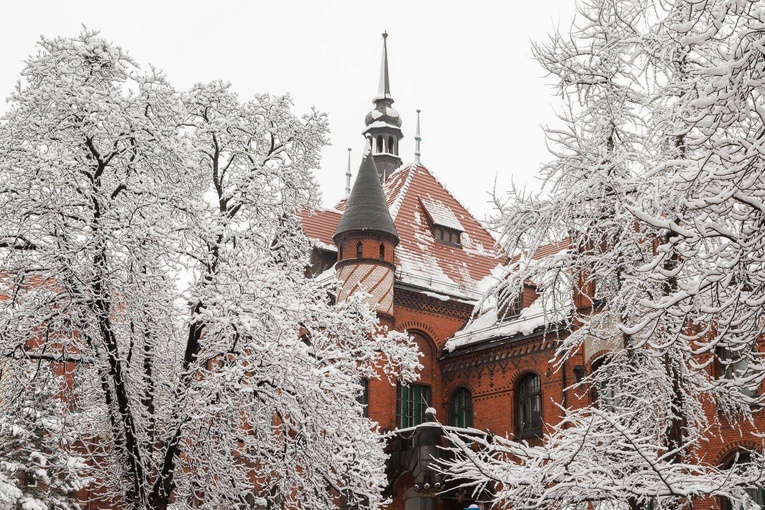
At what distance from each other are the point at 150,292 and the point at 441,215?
19378mm

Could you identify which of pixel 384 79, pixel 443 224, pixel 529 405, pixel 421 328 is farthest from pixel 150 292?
pixel 384 79

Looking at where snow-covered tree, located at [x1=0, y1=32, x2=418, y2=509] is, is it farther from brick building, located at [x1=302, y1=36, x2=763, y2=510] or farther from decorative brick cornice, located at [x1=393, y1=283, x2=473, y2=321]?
decorative brick cornice, located at [x1=393, y1=283, x2=473, y2=321]

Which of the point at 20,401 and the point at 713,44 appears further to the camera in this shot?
the point at 20,401

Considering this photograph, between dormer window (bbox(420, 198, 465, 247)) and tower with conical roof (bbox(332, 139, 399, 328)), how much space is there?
3828mm

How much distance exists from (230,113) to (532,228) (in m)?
7.74

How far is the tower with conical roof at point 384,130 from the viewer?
129 feet

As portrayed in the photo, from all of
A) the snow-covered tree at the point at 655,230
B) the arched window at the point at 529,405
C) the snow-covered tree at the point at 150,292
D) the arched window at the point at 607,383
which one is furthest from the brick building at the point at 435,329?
the snow-covered tree at the point at 655,230

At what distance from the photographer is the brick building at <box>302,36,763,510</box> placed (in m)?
23.7

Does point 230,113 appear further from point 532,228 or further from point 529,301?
point 529,301

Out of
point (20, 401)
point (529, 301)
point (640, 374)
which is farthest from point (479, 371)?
point (640, 374)

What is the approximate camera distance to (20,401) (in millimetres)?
13195

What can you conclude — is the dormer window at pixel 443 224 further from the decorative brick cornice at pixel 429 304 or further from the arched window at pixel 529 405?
the arched window at pixel 529 405

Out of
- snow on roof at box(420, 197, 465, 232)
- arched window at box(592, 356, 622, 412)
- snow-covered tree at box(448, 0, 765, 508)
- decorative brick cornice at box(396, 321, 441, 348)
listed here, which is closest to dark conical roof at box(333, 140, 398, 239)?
decorative brick cornice at box(396, 321, 441, 348)

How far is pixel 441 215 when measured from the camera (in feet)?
101
